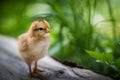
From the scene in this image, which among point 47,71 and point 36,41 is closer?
point 36,41

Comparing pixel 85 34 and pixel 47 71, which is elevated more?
pixel 85 34

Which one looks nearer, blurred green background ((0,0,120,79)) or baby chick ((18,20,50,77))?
baby chick ((18,20,50,77))

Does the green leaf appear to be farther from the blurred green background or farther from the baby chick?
the baby chick

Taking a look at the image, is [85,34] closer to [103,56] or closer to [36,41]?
[103,56]

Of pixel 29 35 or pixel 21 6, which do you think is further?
pixel 21 6

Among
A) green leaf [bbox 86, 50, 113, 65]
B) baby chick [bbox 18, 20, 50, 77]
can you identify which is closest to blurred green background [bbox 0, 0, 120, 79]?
green leaf [bbox 86, 50, 113, 65]

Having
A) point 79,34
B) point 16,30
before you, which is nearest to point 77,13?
point 79,34

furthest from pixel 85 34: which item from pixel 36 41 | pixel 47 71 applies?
pixel 36 41

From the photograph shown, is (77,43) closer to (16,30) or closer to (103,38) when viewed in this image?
(103,38)
